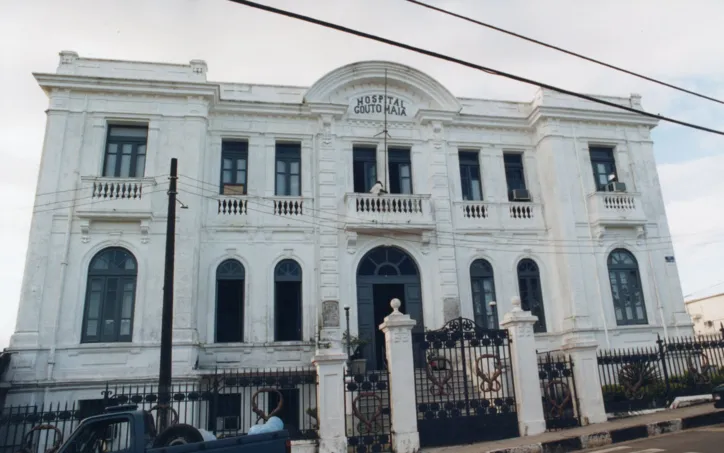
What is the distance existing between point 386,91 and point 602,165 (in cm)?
812

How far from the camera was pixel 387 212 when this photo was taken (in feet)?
53.7

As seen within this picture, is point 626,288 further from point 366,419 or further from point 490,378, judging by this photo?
point 366,419

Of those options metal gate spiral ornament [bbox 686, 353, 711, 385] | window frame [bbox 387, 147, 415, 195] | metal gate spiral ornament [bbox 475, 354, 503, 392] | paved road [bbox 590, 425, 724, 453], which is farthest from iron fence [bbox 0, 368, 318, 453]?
metal gate spiral ornament [bbox 686, 353, 711, 385]

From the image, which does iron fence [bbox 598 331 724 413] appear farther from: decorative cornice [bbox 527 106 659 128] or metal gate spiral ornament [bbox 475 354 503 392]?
decorative cornice [bbox 527 106 659 128]

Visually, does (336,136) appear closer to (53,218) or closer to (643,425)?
(53,218)

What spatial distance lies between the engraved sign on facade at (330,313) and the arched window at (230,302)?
2.40 m

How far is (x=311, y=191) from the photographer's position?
16.7m

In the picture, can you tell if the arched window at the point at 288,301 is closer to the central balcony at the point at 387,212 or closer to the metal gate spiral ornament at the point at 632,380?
the central balcony at the point at 387,212

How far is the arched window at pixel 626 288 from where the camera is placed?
55.6ft

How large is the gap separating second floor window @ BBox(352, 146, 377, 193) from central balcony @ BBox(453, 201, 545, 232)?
2.95 metres

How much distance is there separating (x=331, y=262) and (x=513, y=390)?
22.3 ft

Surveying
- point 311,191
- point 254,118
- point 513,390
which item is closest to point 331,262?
point 311,191

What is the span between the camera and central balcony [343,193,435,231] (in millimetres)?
16156

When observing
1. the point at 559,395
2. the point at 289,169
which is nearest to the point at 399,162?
the point at 289,169
